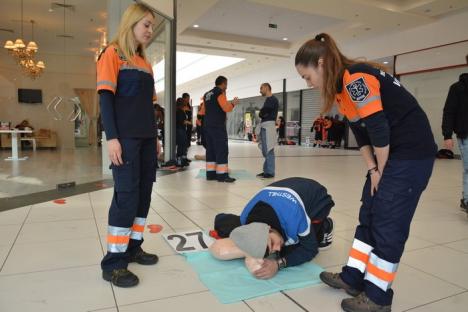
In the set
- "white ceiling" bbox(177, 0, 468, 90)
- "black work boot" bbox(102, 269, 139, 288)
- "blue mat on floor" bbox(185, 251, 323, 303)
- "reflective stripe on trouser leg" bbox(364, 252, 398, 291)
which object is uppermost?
"white ceiling" bbox(177, 0, 468, 90)

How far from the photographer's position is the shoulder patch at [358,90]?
141 centimetres

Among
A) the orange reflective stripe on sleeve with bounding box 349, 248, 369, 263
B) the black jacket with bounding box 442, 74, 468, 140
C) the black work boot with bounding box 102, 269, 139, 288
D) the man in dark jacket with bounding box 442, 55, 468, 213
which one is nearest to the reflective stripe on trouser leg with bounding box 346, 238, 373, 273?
the orange reflective stripe on sleeve with bounding box 349, 248, 369, 263

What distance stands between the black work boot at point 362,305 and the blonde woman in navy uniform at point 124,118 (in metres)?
1.02

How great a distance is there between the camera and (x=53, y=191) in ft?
14.3

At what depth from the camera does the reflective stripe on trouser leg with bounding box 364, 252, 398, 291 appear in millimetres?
1524

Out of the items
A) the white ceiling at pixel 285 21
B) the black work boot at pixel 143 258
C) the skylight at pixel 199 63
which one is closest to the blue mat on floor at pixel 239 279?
the black work boot at pixel 143 258

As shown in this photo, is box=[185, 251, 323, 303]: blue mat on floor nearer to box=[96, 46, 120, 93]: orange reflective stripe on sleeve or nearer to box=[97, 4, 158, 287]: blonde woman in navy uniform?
box=[97, 4, 158, 287]: blonde woman in navy uniform

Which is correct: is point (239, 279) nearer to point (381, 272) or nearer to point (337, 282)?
point (337, 282)

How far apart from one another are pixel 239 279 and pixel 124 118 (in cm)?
103

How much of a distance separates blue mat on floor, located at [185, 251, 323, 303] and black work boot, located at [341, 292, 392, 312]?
0.29 metres

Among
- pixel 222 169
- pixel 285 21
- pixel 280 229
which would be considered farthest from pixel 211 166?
pixel 285 21

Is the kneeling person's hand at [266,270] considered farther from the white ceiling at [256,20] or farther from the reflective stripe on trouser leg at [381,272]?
the white ceiling at [256,20]

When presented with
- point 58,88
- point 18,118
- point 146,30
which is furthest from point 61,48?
point 146,30

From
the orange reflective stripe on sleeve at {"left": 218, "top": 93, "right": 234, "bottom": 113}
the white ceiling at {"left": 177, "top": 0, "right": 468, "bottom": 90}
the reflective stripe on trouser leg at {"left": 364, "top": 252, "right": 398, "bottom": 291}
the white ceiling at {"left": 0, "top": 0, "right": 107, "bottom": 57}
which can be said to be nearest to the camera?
the reflective stripe on trouser leg at {"left": 364, "top": 252, "right": 398, "bottom": 291}
